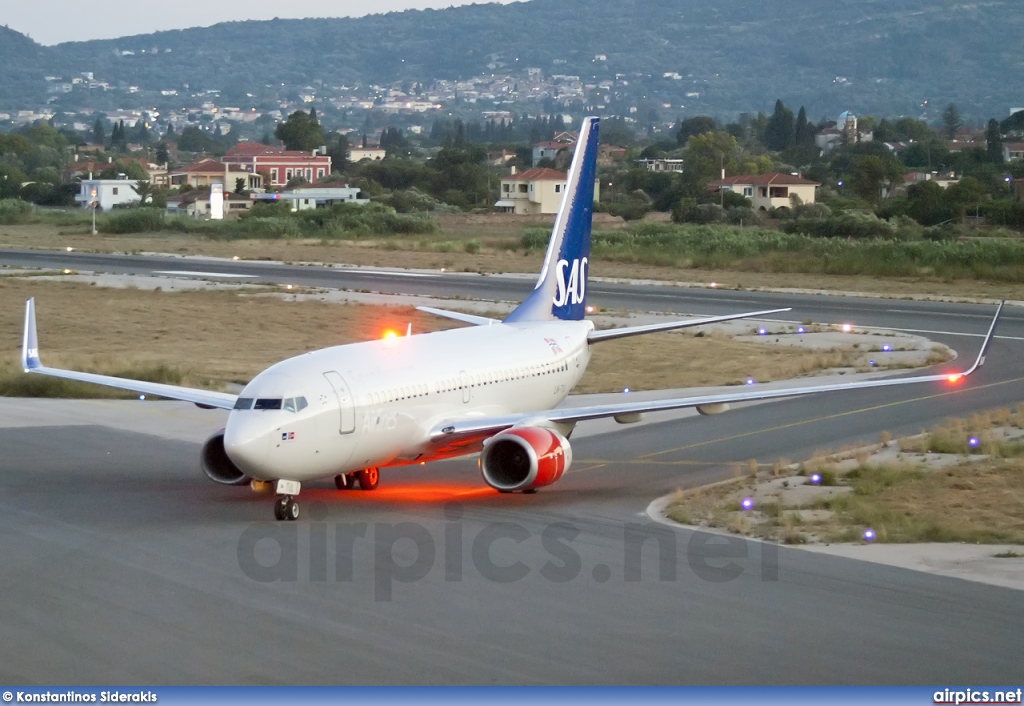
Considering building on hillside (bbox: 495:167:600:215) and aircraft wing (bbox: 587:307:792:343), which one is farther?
building on hillside (bbox: 495:167:600:215)

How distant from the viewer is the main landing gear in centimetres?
2958

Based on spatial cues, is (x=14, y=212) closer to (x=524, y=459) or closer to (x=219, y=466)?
(x=219, y=466)

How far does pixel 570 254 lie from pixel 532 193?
151645 mm

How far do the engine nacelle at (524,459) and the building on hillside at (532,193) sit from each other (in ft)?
521

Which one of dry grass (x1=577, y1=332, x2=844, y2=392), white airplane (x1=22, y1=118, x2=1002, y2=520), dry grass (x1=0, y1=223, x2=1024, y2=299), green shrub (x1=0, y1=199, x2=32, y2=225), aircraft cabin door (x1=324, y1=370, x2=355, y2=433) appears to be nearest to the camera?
white airplane (x1=22, y1=118, x2=1002, y2=520)

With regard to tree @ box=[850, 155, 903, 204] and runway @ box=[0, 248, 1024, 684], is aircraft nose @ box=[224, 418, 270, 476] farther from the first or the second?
tree @ box=[850, 155, 903, 204]

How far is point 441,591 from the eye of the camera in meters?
21.0

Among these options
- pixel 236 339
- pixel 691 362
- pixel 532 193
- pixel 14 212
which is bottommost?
pixel 14 212

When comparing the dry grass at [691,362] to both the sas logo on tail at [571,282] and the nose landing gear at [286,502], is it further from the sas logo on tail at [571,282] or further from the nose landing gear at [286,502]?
the nose landing gear at [286,502]

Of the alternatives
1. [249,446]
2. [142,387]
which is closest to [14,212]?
[142,387]

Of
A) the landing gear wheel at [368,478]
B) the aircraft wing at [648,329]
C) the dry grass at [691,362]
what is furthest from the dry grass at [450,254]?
the landing gear wheel at [368,478]

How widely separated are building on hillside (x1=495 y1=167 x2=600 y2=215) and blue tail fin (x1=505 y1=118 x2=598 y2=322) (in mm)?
149173

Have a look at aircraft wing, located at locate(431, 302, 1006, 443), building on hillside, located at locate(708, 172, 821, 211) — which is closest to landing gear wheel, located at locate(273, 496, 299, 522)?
aircraft wing, located at locate(431, 302, 1006, 443)

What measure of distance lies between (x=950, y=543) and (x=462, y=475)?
38.1 feet
